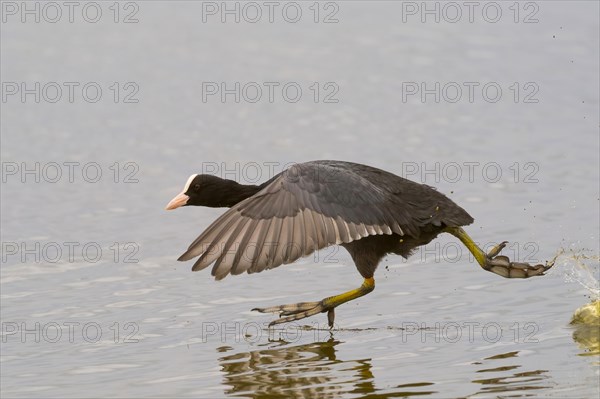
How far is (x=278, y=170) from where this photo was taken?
53.1ft

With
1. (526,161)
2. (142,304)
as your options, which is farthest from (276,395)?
(526,161)

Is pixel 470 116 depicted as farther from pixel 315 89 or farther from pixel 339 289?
pixel 339 289

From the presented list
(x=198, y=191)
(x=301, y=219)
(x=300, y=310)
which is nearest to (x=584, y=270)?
(x=300, y=310)

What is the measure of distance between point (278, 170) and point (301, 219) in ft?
22.3

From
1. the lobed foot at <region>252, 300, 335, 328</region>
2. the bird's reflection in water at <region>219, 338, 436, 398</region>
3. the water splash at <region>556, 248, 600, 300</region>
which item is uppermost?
the water splash at <region>556, 248, 600, 300</region>

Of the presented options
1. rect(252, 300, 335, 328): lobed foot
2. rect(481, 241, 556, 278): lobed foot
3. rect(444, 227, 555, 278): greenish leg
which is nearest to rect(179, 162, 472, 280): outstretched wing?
rect(444, 227, 555, 278): greenish leg

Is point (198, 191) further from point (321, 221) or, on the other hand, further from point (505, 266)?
point (505, 266)

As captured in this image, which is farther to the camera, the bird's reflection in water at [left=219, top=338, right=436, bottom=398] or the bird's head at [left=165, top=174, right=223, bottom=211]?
the bird's head at [left=165, top=174, right=223, bottom=211]

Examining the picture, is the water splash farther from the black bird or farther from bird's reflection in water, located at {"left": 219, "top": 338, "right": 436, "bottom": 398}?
bird's reflection in water, located at {"left": 219, "top": 338, "right": 436, "bottom": 398}

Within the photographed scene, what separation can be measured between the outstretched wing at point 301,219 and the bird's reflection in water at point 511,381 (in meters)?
1.45

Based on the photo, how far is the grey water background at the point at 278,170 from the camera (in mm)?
9391

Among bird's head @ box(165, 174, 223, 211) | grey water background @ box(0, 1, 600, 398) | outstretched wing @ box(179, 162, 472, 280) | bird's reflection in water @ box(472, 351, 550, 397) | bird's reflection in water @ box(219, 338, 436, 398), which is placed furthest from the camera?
bird's head @ box(165, 174, 223, 211)

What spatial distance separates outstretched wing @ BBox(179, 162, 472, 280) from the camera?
29.3 ft

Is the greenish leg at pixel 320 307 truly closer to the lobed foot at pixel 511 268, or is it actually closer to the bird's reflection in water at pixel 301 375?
the bird's reflection in water at pixel 301 375
